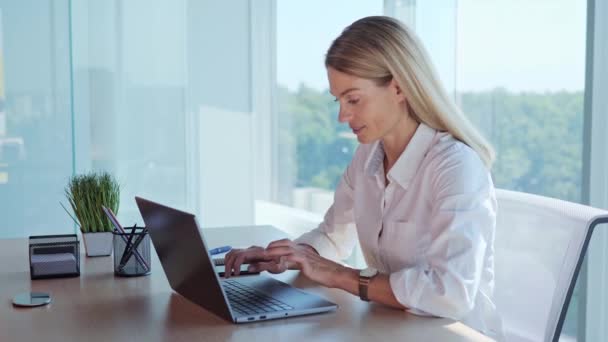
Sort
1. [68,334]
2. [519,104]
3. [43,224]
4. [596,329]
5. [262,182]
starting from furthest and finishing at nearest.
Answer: [262,182] → [43,224] → [519,104] → [596,329] → [68,334]

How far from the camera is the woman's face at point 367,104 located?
5.92 ft

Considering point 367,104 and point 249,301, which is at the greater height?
point 367,104

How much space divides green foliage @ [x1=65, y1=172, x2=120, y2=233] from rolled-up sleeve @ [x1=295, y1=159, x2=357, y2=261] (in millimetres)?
520

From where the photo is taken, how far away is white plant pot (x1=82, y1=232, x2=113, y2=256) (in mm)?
2025

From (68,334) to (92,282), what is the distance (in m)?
0.42

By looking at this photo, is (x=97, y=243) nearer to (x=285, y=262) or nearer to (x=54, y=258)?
(x=54, y=258)

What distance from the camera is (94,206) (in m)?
1.99

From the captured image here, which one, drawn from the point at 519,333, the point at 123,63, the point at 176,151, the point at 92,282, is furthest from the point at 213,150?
the point at 519,333

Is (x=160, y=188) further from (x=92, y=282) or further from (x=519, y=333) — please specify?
(x=519, y=333)

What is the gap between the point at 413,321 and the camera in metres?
1.41

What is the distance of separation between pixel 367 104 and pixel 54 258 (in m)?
0.84

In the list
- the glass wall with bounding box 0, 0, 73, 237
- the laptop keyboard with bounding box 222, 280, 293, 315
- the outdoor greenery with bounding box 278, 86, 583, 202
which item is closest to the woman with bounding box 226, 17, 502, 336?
the laptop keyboard with bounding box 222, 280, 293, 315

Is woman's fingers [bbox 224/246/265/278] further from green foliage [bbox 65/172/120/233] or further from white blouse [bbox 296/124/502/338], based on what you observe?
green foliage [bbox 65/172/120/233]

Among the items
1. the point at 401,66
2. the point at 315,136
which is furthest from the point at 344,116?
the point at 315,136
